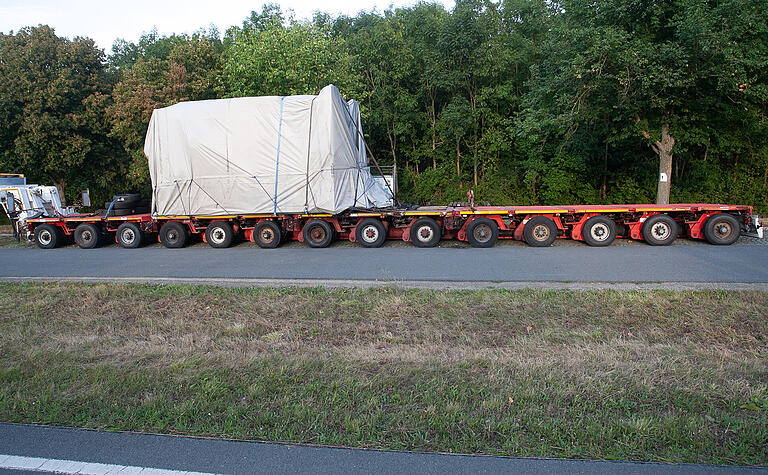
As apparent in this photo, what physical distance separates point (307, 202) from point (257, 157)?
6.44 feet

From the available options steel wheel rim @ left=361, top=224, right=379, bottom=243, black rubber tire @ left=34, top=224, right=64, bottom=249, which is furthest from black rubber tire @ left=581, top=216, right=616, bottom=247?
black rubber tire @ left=34, top=224, right=64, bottom=249

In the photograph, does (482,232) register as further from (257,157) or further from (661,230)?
(257,157)

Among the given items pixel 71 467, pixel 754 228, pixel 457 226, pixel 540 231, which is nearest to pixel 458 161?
pixel 457 226

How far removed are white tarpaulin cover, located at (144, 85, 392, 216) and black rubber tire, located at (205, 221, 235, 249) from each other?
424 millimetres

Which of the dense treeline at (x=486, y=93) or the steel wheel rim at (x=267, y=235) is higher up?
the dense treeline at (x=486, y=93)

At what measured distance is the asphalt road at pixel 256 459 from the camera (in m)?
3.49

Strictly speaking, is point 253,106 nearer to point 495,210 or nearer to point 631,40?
point 495,210

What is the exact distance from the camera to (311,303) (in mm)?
8297

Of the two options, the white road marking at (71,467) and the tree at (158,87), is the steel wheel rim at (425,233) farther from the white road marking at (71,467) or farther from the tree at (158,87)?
the tree at (158,87)

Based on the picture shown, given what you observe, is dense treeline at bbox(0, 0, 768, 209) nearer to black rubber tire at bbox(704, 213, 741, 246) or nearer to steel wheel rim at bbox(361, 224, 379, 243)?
black rubber tire at bbox(704, 213, 741, 246)

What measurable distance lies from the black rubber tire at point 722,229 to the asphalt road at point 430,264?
0.98ft

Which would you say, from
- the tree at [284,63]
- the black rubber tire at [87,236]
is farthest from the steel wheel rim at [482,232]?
the black rubber tire at [87,236]

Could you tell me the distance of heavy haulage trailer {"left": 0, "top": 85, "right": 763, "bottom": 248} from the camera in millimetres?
14297

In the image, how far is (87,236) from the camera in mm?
17484
